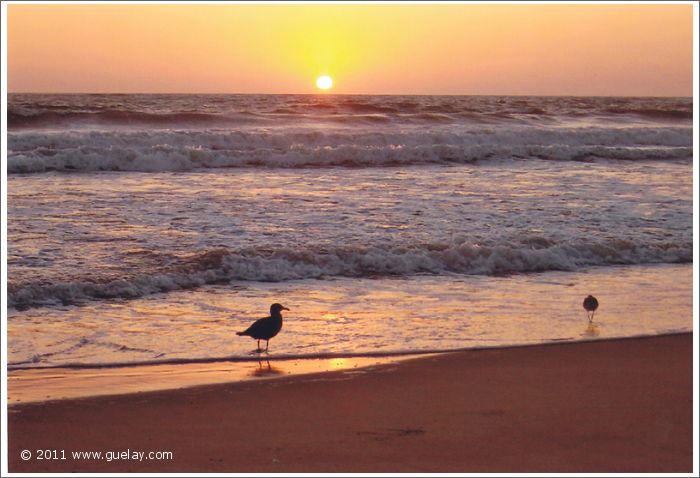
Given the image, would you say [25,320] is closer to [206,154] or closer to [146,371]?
[146,371]

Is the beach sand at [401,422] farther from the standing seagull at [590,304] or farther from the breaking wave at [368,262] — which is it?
the breaking wave at [368,262]

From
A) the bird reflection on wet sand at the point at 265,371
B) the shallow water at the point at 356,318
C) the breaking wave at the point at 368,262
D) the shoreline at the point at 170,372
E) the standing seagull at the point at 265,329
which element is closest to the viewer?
the shoreline at the point at 170,372

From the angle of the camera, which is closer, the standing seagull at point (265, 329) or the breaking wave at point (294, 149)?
the standing seagull at point (265, 329)

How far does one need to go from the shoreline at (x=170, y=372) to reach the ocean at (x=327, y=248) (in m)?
0.09

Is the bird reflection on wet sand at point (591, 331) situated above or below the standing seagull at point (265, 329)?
below

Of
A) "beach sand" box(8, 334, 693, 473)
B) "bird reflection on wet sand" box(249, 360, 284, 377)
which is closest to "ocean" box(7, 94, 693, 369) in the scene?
"bird reflection on wet sand" box(249, 360, 284, 377)

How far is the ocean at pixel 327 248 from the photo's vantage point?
744 centimetres

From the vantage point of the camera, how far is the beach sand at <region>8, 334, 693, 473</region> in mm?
4645

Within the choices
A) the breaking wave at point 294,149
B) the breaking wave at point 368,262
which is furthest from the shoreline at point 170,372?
the breaking wave at point 294,149

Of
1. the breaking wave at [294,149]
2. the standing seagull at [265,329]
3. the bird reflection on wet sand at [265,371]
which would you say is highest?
the breaking wave at [294,149]

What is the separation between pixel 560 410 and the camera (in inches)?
212

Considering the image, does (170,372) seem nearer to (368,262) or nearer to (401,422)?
A: (401,422)

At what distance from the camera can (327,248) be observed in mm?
10320

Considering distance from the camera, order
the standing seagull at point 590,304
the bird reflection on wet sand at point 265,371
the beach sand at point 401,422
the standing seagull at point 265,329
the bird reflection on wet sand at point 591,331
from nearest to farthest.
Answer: the beach sand at point 401,422 < the bird reflection on wet sand at point 265,371 < the standing seagull at point 265,329 < the bird reflection on wet sand at point 591,331 < the standing seagull at point 590,304
